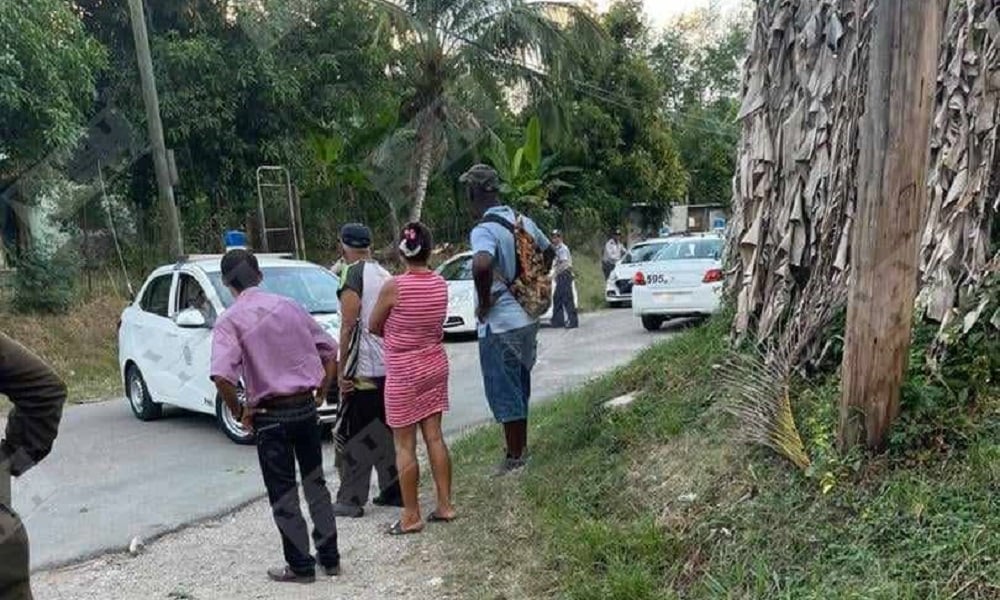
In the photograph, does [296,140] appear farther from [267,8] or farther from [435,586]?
[435,586]

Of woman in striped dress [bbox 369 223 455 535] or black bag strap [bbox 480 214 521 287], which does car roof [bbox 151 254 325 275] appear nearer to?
black bag strap [bbox 480 214 521 287]

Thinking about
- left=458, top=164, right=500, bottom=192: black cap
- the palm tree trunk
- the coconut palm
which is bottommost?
left=458, top=164, right=500, bottom=192: black cap

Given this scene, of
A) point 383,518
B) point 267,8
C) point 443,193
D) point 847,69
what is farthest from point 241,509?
point 443,193

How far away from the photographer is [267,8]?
16.5 m

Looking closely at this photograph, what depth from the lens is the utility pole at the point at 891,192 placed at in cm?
372

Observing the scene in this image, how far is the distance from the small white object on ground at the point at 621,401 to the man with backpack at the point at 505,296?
2.14 ft

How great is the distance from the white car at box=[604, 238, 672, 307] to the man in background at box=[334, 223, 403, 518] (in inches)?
483

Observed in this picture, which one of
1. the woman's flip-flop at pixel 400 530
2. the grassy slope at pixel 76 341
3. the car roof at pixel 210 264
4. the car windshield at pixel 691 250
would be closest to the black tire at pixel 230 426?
the car roof at pixel 210 264

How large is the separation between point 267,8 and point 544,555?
566 inches

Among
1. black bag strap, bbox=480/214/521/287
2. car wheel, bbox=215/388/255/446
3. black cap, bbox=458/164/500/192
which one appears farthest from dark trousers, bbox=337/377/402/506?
car wheel, bbox=215/388/255/446

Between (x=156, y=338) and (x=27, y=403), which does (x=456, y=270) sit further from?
(x=27, y=403)

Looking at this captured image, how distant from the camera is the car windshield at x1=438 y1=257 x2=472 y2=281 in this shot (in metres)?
15.4

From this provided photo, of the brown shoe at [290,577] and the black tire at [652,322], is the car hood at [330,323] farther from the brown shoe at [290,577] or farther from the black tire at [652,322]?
the black tire at [652,322]

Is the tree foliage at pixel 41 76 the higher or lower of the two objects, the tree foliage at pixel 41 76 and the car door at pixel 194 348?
the higher
